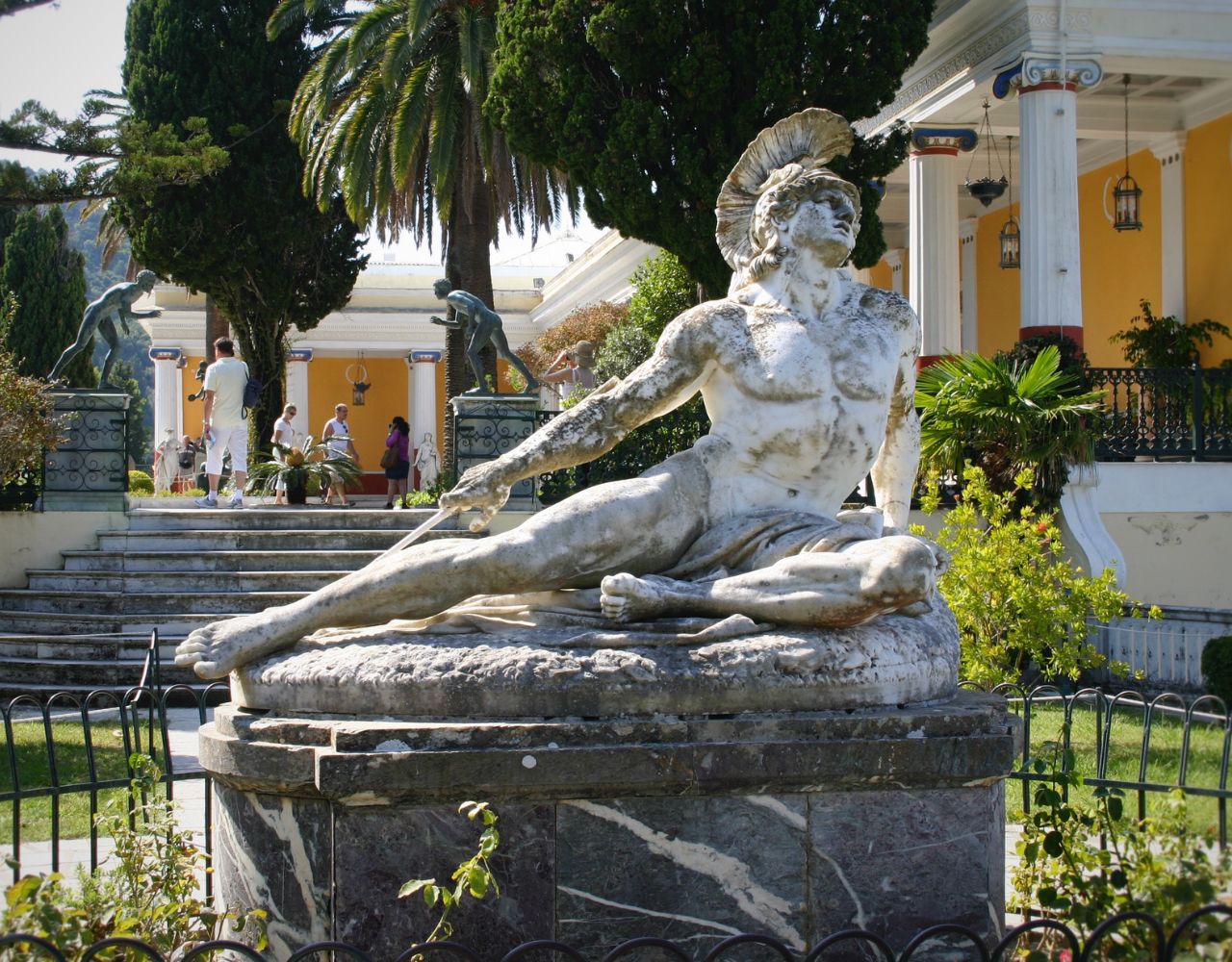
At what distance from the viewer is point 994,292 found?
22.9 metres

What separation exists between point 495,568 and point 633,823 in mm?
810

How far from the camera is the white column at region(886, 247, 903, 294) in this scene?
24.2 m

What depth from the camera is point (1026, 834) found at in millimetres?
4070

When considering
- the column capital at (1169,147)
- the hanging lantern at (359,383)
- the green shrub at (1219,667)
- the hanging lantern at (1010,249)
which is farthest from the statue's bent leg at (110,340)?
the hanging lantern at (359,383)

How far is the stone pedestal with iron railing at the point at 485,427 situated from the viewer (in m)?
14.1

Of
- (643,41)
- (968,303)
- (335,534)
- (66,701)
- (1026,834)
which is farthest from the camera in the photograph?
(968,303)

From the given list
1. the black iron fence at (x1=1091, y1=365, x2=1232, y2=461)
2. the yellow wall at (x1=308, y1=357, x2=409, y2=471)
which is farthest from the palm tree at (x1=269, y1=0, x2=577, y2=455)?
→ the yellow wall at (x1=308, y1=357, x2=409, y2=471)

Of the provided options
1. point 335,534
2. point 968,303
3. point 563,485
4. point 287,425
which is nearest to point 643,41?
point 563,485

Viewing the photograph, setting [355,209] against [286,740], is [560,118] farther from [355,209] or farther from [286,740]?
[286,740]

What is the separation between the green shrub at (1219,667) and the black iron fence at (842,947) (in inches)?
253

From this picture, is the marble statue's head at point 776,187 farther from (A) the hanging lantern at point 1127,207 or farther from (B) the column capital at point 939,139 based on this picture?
(B) the column capital at point 939,139

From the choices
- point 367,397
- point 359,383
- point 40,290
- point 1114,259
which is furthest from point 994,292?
point 367,397

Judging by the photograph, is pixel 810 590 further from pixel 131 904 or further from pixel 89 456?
pixel 89 456

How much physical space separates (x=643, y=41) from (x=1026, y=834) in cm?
1129
